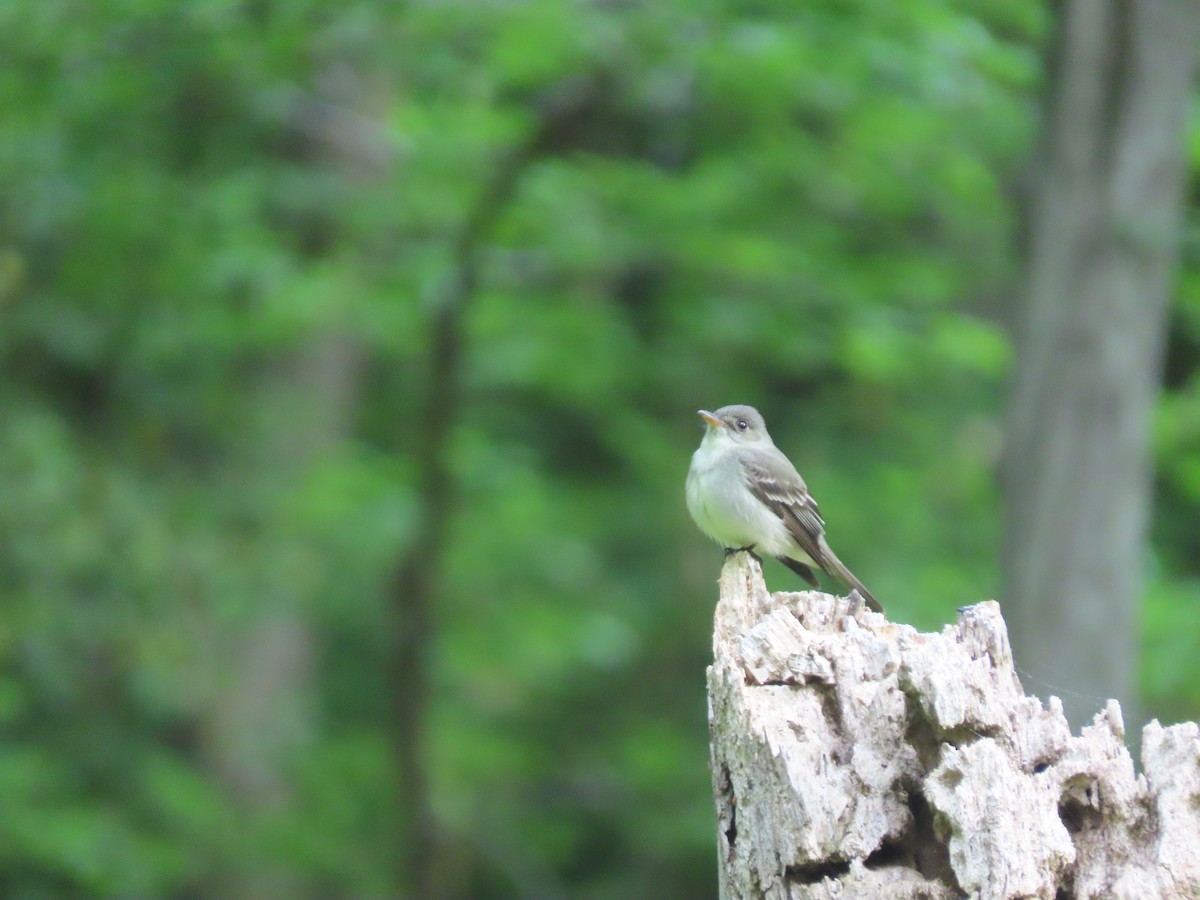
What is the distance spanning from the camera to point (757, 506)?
6.05 metres

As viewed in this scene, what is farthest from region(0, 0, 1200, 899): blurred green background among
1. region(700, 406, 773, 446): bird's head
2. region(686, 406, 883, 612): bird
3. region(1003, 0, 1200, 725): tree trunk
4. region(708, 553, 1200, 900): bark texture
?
region(708, 553, 1200, 900): bark texture

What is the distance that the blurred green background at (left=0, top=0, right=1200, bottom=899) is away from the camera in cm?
861

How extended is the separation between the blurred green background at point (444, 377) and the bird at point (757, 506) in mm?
2635

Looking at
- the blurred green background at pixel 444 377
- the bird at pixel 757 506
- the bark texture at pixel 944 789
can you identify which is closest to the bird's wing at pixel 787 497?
the bird at pixel 757 506

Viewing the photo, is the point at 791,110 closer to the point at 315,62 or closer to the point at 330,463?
the point at 315,62

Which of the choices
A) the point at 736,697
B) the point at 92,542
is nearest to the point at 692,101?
the point at 92,542

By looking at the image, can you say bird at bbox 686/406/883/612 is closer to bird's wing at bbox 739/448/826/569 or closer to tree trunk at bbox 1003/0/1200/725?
bird's wing at bbox 739/448/826/569

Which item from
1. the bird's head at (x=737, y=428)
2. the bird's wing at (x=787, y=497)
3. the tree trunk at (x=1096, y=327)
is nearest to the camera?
the bird's wing at (x=787, y=497)

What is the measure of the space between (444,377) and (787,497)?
4.14 m

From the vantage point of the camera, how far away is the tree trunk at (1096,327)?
7.20m

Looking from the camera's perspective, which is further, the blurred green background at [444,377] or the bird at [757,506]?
the blurred green background at [444,377]

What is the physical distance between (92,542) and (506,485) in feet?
12.5

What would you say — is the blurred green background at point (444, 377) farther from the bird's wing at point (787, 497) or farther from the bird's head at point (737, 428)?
the bird's wing at point (787, 497)

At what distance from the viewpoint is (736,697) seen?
3137 millimetres
